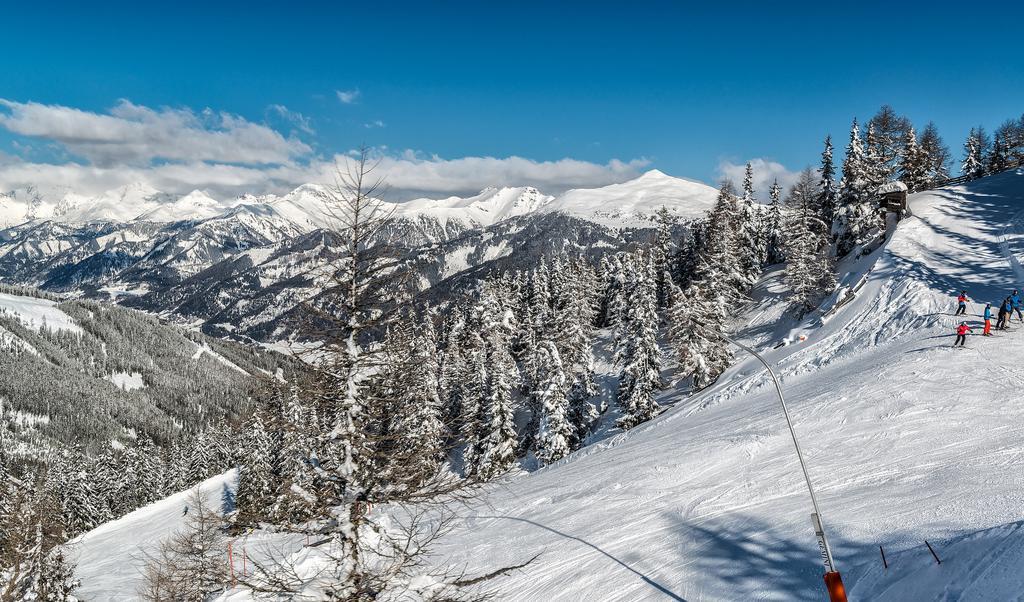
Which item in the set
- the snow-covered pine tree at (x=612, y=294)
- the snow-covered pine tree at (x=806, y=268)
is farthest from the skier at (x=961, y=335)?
the snow-covered pine tree at (x=612, y=294)

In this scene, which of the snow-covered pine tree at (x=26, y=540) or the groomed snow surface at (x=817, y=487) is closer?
the groomed snow surface at (x=817, y=487)

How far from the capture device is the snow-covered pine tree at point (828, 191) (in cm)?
5681

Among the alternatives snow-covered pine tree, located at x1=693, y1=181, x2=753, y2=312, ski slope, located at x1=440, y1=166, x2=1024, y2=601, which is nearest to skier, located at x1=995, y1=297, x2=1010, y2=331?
ski slope, located at x1=440, y1=166, x2=1024, y2=601

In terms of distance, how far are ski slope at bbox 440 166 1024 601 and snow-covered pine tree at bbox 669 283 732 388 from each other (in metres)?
7.58

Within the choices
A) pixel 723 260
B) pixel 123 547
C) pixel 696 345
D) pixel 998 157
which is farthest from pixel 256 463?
pixel 998 157

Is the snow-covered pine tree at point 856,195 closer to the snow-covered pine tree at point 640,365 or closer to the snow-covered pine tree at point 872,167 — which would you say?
the snow-covered pine tree at point 872,167

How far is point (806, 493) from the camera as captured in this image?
14945mm

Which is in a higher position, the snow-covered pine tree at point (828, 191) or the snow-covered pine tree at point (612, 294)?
the snow-covered pine tree at point (828, 191)

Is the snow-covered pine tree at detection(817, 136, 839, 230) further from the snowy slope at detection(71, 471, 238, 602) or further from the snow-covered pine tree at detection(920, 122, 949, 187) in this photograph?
the snowy slope at detection(71, 471, 238, 602)

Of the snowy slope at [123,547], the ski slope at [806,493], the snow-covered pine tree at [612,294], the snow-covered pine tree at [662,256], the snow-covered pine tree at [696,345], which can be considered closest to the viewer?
the ski slope at [806,493]

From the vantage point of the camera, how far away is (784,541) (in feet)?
41.0

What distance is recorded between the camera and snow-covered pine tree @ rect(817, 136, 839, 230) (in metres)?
56.8

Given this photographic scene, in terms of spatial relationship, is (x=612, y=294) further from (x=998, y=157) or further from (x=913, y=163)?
(x=998, y=157)

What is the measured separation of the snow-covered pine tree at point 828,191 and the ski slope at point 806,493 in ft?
93.3
